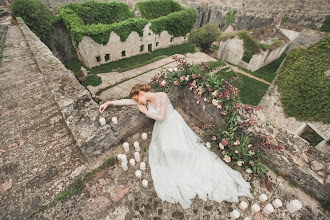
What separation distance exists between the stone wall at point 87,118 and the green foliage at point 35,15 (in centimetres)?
1266

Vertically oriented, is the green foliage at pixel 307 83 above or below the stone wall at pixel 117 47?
above

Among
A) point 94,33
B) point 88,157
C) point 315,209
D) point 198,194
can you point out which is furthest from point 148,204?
point 94,33

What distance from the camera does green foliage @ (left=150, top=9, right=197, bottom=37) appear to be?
62.1 feet

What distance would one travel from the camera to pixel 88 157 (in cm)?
307

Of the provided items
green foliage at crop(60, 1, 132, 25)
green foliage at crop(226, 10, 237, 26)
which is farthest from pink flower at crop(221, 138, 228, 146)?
green foliage at crop(226, 10, 237, 26)

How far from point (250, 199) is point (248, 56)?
17161 millimetres

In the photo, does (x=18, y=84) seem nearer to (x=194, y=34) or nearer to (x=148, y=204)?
(x=148, y=204)

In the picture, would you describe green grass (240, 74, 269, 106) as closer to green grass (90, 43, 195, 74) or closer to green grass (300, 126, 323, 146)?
green grass (300, 126, 323, 146)

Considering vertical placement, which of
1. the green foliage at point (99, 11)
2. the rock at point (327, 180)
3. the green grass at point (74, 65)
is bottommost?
the green grass at point (74, 65)

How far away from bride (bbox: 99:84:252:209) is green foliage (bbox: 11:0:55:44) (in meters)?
15.1

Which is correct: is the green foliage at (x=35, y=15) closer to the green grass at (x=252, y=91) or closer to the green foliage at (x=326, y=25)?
the green grass at (x=252, y=91)

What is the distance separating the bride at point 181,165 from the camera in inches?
115

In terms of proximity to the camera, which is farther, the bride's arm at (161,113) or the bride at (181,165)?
the bride's arm at (161,113)

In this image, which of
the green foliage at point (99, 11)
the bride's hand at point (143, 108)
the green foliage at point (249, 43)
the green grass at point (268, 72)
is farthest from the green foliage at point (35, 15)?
the green grass at point (268, 72)
